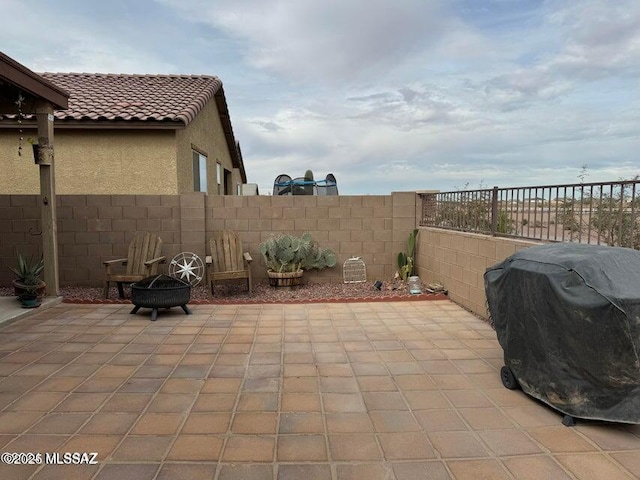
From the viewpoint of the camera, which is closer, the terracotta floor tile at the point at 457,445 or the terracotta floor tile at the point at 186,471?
the terracotta floor tile at the point at 186,471

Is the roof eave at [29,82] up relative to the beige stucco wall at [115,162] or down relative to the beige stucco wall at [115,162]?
up

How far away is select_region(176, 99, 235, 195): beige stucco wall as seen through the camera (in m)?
8.13

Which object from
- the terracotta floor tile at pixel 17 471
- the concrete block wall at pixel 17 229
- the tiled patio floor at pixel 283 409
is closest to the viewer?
the terracotta floor tile at pixel 17 471

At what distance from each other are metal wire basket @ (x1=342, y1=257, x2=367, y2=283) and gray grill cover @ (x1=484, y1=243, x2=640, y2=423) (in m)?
4.42

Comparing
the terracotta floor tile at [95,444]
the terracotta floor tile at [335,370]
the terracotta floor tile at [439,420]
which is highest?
the terracotta floor tile at [95,444]

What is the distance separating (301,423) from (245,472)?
22.4 inches

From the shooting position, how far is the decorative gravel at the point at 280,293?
20.4 ft

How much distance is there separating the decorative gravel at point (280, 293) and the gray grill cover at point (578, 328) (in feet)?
10.9

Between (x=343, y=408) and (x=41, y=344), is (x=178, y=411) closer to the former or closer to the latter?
(x=343, y=408)

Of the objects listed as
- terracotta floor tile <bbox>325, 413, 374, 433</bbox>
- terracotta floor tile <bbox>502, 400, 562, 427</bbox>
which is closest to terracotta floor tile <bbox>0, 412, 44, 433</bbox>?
terracotta floor tile <bbox>325, 413, 374, 433</bbox>

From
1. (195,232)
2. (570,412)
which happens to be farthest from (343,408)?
(195,232)

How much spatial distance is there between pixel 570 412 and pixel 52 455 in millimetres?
3024

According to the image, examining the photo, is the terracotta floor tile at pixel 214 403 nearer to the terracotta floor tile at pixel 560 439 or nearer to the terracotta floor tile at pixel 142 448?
the terracotta floor tile at pixel 142 448

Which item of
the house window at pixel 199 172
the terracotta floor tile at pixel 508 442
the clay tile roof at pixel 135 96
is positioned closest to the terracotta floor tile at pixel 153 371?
the terracotta floor tile at pixel 508 442
